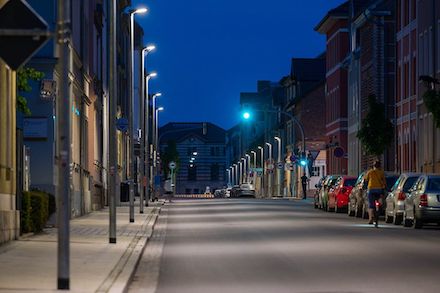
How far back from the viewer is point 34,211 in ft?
90.5

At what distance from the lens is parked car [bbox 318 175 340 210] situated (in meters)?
50.5

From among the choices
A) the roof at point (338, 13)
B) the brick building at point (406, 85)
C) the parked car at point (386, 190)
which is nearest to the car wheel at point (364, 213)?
the parked car at point (386, 190)

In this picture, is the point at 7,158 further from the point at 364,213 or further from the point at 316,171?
the point at 316,171

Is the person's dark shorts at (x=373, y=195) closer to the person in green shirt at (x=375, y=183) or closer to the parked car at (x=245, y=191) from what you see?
the person in green shirt at (x=375, y=183)

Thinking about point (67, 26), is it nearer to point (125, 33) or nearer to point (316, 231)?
point (316, 231)

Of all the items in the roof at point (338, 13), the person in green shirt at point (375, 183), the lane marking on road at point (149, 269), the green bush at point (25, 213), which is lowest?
the lane marking on road at point (149, 269)

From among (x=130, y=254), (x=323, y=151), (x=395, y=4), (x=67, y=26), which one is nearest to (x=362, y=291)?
(x=67, y=26)

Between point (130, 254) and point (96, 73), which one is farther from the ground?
point (96, 73)

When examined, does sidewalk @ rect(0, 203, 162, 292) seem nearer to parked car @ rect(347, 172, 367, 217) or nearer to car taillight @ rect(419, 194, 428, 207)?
car taillight @ rect(419, 194, 428, 207)

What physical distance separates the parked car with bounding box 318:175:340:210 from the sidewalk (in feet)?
70.2

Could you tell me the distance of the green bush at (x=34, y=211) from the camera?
2642cm

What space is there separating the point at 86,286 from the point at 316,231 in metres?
15.9

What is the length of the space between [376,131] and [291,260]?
41926 millimetres

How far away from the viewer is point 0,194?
23266 mm
